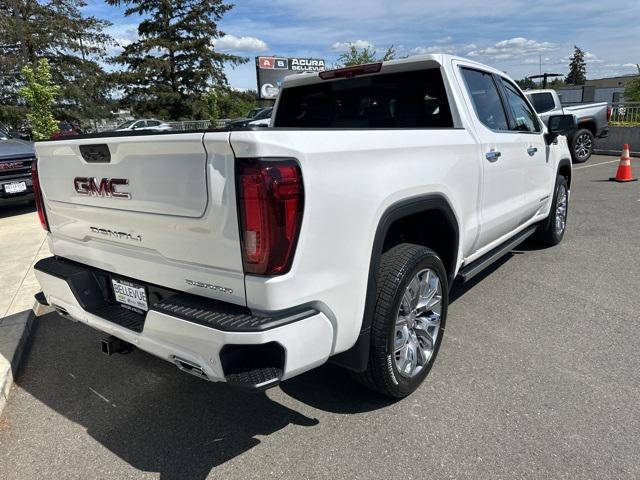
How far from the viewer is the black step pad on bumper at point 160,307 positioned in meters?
1.95

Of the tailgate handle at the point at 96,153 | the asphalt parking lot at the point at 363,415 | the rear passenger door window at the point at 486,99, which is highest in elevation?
the rear passenger door window at the point at 486,99

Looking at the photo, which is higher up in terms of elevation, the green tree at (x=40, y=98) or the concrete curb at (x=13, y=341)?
the green tree at (x=40, y=98)

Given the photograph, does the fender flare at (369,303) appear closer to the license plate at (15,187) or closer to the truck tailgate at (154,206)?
the truck tailgate at (154,206)

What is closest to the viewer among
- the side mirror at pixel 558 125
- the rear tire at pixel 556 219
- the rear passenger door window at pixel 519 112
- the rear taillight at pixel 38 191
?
the rear taillight at pixel 38 191

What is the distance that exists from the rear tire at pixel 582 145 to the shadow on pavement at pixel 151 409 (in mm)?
13096

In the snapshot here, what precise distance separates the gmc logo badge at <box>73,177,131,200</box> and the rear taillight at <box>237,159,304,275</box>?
75 centimetres

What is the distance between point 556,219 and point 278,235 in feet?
15.8

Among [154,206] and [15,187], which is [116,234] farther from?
[15,187]

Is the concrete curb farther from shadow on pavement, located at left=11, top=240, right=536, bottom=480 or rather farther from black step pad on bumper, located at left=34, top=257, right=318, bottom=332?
black step pad on bumper, located at left=34, top=257, right=318, bottom=332

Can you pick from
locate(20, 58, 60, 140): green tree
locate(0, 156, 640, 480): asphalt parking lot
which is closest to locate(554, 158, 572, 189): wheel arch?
locate(0, 156, 640, 480): asphalt parking lot

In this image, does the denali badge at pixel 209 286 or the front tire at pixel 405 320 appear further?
the front tire at pixel 405 320

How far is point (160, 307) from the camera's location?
2141 mm

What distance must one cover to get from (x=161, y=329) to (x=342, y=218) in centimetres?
94

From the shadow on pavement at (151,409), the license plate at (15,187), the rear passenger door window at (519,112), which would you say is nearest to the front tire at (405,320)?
the shadow on pavement at (151,409)
